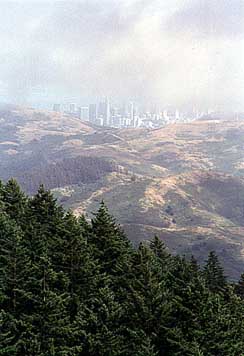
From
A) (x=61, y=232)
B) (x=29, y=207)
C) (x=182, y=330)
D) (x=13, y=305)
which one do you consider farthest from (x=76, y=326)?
(x=29, y=207)

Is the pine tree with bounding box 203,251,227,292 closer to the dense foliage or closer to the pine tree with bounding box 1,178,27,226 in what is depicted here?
the dense foliage

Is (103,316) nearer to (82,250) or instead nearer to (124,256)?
(82,250)

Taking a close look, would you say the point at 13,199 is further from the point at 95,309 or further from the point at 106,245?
the point at 95,309

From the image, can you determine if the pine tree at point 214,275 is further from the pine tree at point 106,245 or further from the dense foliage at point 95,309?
the dense foliage at point 95,309

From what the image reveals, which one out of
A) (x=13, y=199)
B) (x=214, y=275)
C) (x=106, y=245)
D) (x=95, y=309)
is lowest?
(x=214, y=275)

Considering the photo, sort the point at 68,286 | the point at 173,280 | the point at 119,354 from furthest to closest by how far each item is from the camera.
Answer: the point at 173,280 < the point at 68,286 < the point at 119,354

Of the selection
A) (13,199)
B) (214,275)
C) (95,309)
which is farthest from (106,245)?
(214,275)

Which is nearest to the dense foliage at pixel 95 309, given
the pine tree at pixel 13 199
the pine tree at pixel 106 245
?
the pine tree at pixel 106 245

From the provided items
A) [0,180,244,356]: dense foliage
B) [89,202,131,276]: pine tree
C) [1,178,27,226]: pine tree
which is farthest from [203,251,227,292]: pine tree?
[1,178,27,226]: pine tree

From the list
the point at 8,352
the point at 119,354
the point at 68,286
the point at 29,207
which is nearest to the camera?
the point at 8,352
